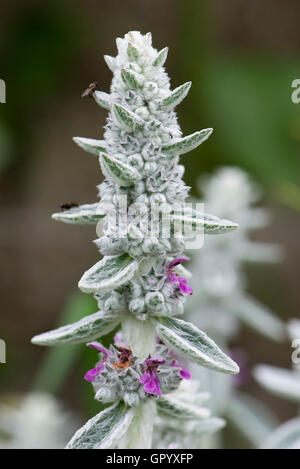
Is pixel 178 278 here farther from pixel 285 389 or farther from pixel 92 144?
pixel 285 389

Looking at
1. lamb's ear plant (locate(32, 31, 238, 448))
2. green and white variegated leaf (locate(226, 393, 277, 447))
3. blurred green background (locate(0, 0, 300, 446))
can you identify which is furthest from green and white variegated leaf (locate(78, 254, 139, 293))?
blurred green background (locate(0, 0, 300, 446))

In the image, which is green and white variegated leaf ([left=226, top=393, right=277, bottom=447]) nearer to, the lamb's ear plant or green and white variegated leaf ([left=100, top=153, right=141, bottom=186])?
the lamb's ear plant

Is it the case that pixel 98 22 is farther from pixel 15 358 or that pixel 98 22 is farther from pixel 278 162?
pixel 15 358

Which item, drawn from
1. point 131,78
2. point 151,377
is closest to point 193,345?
point 151,377

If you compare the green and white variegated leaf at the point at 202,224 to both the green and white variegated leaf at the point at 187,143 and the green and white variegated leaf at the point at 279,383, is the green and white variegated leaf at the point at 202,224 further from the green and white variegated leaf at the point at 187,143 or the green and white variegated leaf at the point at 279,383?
the green and white variegated leaf at the point at 279,383

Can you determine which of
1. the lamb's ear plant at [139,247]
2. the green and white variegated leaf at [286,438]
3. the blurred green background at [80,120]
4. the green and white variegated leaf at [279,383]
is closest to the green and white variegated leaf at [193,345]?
the lamb's ear plant at [139,247]
